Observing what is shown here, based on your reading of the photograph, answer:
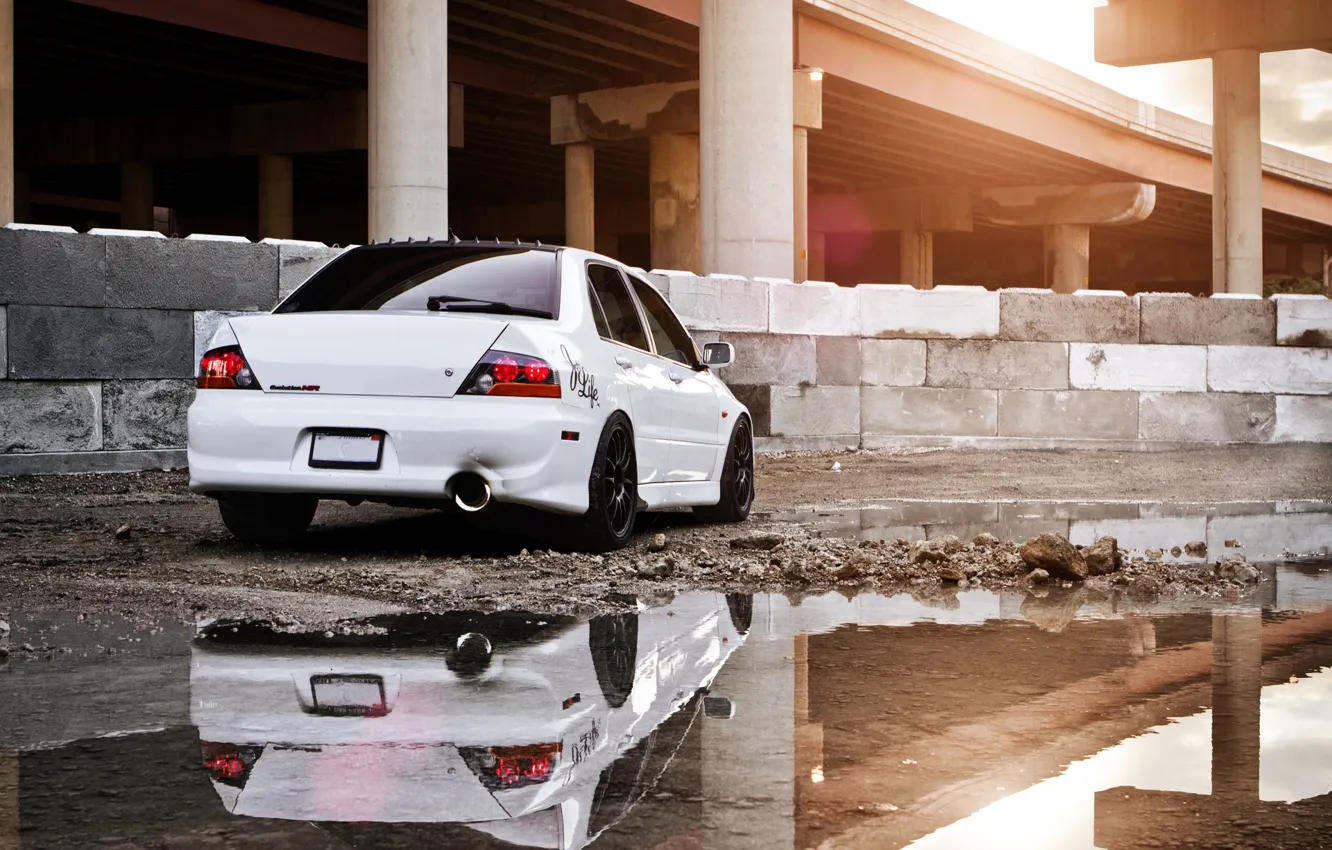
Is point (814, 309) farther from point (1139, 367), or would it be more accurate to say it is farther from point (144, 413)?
point (144, 413)

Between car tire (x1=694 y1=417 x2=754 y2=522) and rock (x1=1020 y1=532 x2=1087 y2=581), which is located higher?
car tire (x1=694 y1=417 x2=754 y2=522)

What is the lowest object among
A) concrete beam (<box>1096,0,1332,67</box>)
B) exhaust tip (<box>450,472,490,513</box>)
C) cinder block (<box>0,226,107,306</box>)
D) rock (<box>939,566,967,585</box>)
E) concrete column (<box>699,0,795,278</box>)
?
rock (<box>939,566,967,585</box>)

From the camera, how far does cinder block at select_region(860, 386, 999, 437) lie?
53.4ft

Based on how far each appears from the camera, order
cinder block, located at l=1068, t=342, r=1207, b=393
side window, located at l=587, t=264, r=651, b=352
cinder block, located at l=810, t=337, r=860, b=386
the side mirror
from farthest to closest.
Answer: cinder block, located at l=1068, t=342, r=1207, b=393
cinder block, located at l=810, t=337, r=860, b=386
the side mirror
side window, located at l=587, t=264, r=651, b=352

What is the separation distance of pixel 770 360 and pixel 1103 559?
8.33m

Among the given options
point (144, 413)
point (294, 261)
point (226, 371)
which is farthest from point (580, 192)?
point (226, 371)

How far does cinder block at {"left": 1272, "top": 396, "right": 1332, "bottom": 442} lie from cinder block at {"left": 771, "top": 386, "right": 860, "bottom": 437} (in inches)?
182

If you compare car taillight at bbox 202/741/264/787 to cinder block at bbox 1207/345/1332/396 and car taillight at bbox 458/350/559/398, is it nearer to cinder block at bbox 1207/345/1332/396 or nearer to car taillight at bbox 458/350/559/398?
car taillight at bbox 458/350/559/398

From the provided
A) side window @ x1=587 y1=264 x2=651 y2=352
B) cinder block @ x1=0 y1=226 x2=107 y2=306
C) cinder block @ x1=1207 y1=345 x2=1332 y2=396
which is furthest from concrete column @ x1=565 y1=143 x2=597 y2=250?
side window @ x1=587 y1=264 x2=651 y2=352

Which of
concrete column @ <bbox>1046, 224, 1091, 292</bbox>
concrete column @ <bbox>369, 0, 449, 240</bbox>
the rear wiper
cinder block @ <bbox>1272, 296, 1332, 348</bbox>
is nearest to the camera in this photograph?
the rear wiper

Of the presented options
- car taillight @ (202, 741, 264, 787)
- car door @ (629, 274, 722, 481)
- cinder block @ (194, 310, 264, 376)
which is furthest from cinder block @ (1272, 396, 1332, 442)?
car taillight @ (202, 741, 264, 787)

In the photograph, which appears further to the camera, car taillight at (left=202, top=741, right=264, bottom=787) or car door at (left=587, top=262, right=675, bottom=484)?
car door at (left=587, top=262, right=675, bottom=484)

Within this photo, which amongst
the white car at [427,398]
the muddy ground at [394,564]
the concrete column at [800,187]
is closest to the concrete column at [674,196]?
the concrete column at [800,187]

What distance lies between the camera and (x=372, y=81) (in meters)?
20.9
